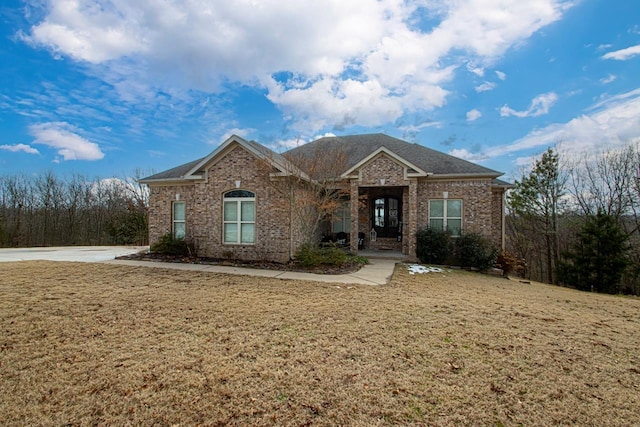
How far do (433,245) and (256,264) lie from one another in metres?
7.56

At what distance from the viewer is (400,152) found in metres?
17.1

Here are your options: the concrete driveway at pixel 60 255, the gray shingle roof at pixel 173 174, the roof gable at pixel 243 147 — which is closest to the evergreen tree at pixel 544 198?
the roof gable at pixel 243 147

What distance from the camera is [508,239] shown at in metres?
22.0

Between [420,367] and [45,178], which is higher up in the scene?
[45,178]

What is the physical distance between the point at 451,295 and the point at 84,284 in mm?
9611

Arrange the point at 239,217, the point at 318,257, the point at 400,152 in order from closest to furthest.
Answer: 1. the point at 318,257
2. the point at 239,217
3. the point at 400,152

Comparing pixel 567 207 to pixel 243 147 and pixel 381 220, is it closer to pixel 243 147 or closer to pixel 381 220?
pixel 381 220

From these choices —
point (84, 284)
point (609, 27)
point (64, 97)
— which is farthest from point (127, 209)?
point (609, 27)

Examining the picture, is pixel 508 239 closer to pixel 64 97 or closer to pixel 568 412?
pixel 568 412

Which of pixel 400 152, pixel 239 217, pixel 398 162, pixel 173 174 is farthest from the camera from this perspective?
pixel 400 152

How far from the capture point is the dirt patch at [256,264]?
1102cm

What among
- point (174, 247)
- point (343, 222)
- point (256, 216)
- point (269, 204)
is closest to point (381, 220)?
point (343, 222)

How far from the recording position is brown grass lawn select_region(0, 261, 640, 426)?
302 centimetres

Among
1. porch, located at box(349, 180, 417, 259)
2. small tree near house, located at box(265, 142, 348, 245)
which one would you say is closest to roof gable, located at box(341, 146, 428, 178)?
small tree near house, located at box(265, 142, 348, 245)
